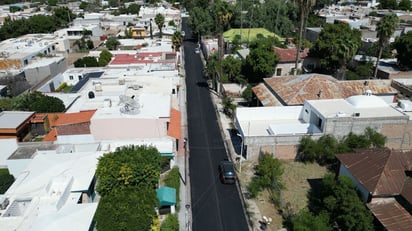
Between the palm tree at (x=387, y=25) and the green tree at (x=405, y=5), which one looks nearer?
the palm tree at (x=387, y=25)

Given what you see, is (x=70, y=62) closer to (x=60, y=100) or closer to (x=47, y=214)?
(x=60, y=100)

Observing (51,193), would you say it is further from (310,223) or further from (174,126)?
(310,223)

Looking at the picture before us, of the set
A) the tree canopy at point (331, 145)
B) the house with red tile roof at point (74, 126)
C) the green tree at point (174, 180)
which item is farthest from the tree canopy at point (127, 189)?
the tree canopy at point (331, 145)

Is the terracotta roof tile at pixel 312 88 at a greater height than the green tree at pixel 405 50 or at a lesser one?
lesser

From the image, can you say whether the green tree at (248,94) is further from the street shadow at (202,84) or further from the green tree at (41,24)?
the green tree at (41,24)

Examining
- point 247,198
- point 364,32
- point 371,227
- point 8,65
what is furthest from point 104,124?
point 364,32

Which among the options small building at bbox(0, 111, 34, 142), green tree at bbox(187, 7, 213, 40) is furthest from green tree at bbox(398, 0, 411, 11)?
small building at bbox(0, 111, 34, 142)
